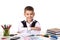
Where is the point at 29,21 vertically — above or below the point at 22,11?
below

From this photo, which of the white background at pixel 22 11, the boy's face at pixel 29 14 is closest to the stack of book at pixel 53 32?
the white background at pixel 22 11

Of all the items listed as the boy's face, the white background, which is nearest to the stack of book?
the white background

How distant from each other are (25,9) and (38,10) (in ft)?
0.69

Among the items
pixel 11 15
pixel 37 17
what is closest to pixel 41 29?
pixel 37 17

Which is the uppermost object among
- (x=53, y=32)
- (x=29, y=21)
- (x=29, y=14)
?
(x=29, y=14)

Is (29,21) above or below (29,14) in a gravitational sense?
below

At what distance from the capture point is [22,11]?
2.21m

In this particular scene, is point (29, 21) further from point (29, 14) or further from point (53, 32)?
point (53, 32)

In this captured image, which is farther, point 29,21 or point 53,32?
point 29,21

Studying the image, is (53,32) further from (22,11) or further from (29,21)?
(22,11)

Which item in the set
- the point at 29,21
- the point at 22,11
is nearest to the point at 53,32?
the point at 29,21

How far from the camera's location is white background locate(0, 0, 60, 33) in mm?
2217

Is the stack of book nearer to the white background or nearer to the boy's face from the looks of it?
the white background

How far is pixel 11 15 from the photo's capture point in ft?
7.30
